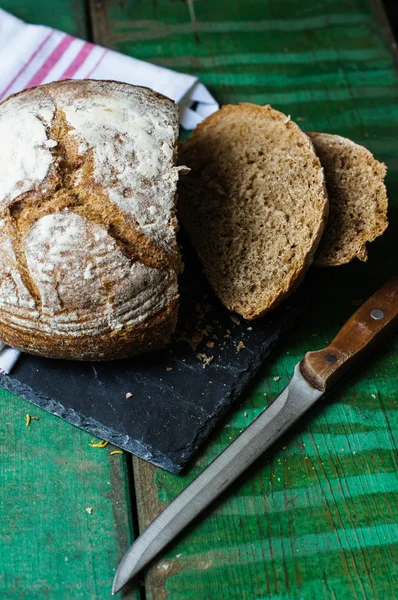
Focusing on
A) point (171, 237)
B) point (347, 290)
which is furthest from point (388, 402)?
point (171, 237)

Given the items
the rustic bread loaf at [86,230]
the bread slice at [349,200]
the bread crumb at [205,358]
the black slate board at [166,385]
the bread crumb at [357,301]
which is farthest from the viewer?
the bread crumb at [357,301]

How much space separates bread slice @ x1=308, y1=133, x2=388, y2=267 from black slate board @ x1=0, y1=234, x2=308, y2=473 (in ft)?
1.04

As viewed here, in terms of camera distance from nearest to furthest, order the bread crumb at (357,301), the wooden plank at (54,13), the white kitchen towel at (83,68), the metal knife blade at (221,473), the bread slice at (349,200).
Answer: the metal knife blade at (221,473) → the bread slice at (349,200) → the bread crumb at (357,301) → the white kitchen towel at (83,68) → the wooden plank at (54,13)

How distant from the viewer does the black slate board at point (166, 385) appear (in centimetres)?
256

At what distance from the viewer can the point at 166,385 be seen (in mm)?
2680

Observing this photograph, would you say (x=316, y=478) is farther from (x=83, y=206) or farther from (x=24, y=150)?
(x=24, y=150)

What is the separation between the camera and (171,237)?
251 cm

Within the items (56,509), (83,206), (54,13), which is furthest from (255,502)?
(54,13)

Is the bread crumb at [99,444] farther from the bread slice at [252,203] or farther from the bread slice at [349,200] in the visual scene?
the bread slice at [349,200]

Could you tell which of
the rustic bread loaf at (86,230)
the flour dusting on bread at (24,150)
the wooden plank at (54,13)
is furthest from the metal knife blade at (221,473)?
the wooden plank at (54,13)

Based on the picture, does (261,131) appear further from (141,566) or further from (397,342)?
(141,566)

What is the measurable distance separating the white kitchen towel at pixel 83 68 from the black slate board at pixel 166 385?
1236mm

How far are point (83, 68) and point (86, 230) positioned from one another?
1590 mm

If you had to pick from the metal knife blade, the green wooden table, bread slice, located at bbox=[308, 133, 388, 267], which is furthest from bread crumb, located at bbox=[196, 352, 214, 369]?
bread slice, located at bbox=[308, 133, 388, 267]
